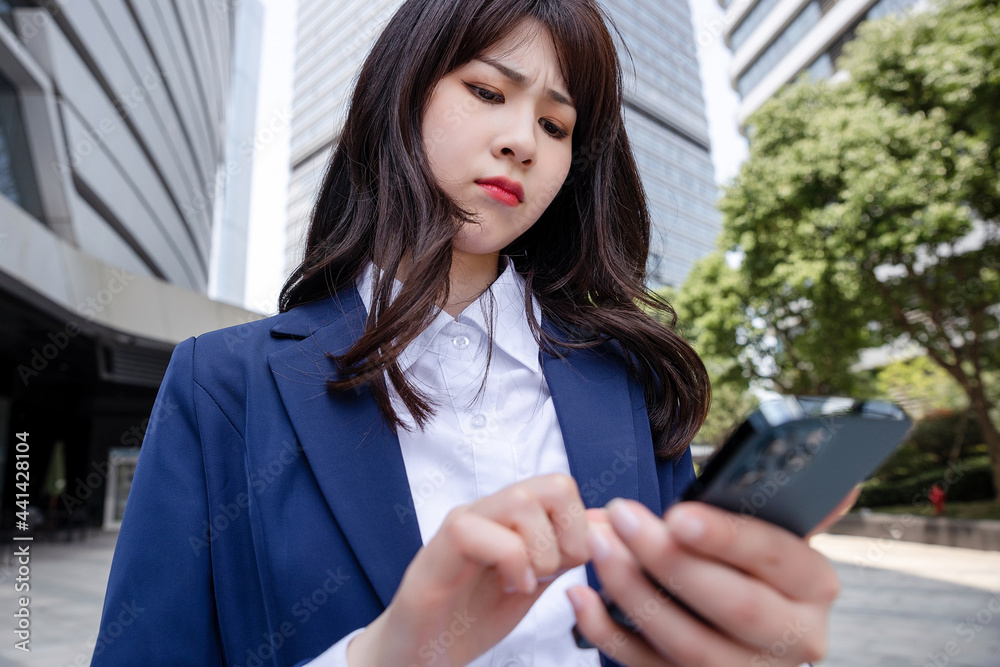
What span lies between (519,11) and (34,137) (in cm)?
1229

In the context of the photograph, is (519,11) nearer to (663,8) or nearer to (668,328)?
(668,328)

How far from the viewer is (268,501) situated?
97 cm

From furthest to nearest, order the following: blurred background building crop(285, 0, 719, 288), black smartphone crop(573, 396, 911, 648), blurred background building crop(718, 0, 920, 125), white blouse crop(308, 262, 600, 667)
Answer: blurred background building crop(285, 0, 719, 288)
blurred background building crop(718, 0, 920, 125)
white blouse crop(308, 262, 600, 667)
black smartphone crop(573, 396, 911, 648)

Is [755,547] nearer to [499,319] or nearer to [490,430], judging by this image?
[490,430]

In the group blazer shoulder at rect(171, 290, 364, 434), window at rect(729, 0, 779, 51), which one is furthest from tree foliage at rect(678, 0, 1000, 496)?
window at rect(729, 0, 779, 51)

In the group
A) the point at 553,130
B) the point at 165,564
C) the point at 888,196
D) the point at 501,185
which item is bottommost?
the point at 165,564

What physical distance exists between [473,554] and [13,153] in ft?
42.3

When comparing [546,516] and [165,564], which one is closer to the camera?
[546,516]

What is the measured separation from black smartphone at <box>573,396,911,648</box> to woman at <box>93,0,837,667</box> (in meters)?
0.03

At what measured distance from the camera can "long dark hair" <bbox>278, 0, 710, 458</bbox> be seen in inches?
43.9

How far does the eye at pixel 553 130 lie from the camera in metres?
1.25

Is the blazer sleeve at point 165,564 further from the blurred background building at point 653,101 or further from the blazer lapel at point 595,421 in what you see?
the blurred background building at point 653,101

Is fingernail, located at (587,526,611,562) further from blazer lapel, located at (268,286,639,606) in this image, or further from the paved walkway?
the paved walkway

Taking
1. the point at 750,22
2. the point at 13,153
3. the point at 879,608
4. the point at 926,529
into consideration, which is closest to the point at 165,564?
the point at 879,608
